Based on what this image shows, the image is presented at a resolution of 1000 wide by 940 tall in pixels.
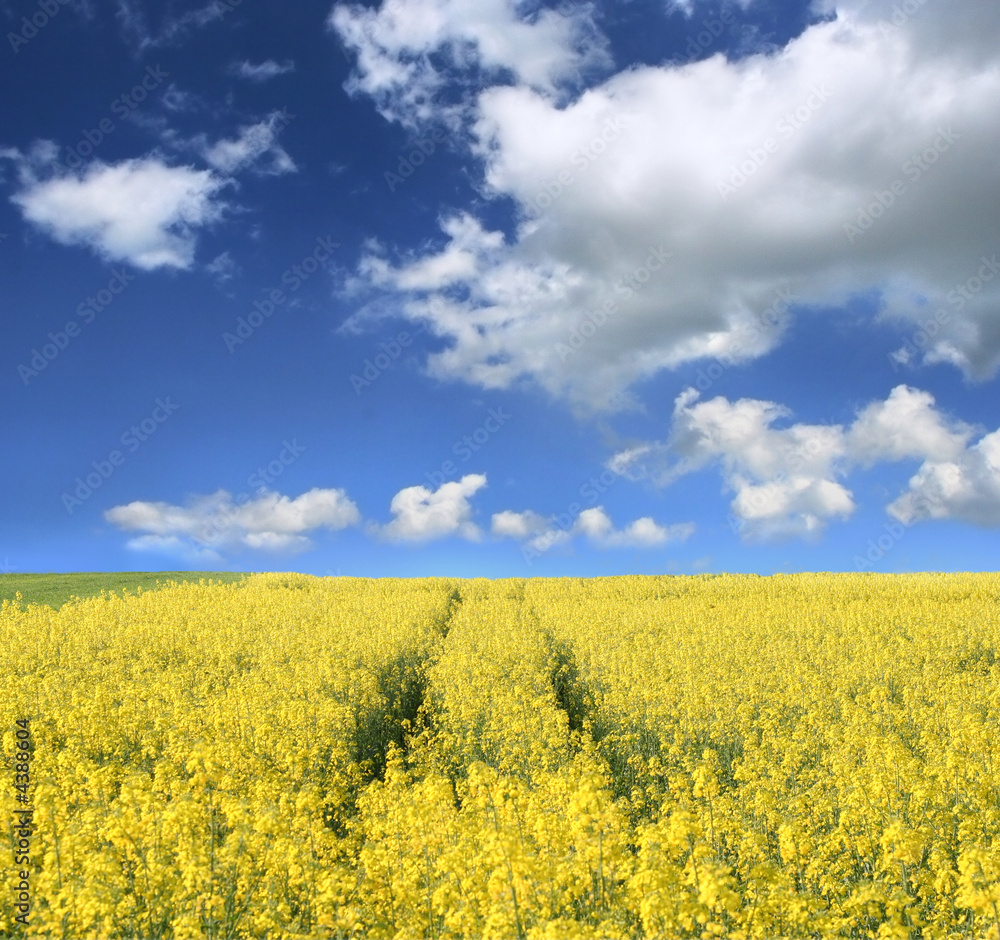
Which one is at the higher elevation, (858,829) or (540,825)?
(540,825)

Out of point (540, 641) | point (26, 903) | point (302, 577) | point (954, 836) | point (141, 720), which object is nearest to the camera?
point (26, 903)

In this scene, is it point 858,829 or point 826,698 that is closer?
point 858,829

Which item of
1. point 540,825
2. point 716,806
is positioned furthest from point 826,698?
point 540,825

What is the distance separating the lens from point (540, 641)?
66.4 ft

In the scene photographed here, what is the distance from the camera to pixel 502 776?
10.6 metres

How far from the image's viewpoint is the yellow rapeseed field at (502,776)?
17.4ft

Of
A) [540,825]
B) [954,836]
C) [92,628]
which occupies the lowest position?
[954,836]

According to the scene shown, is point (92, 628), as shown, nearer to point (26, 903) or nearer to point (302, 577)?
point (26, 903)

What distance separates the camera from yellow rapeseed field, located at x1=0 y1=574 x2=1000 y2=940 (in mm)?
5312

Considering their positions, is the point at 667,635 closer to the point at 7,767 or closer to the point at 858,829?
the point at 858,829

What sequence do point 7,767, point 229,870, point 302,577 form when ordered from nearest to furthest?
point 229,870
point 7,767
point 302,577

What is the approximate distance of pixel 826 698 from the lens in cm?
1302

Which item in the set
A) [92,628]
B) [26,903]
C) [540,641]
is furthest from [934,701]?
[92,628]

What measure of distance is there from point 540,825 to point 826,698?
9.60 meters
